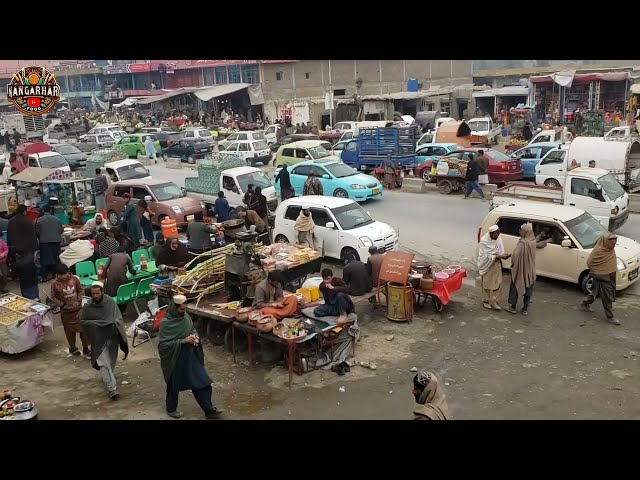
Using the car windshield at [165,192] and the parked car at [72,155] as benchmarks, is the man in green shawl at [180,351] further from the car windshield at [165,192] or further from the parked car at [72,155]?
the parked car at [72,155]

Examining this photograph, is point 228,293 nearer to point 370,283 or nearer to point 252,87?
point 370,283

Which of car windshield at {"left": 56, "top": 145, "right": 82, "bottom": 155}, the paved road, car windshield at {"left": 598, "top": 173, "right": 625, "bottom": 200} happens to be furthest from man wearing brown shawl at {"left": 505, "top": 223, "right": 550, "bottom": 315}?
car windshield at {"left": 56, "top": 145, "right": 82, "bottom": 155}

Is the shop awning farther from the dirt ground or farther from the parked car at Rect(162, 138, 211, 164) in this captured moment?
the dirt ground

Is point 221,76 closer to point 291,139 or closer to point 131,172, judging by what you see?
point 291,139

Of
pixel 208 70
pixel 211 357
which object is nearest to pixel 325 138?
pixel 208 70

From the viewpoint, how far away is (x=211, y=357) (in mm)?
9539

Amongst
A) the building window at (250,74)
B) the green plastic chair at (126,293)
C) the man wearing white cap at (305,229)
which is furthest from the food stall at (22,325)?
the building window at (250,74)

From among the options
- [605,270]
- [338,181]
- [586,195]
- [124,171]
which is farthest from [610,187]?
[124,171]

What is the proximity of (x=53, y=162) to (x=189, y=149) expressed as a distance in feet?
27.4

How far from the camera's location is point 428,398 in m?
5.16

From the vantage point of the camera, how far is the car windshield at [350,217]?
13492 mm

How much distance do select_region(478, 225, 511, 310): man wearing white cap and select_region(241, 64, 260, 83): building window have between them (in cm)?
3959

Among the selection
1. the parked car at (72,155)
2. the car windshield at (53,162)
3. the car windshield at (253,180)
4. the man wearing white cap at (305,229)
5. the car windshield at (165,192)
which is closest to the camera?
the man wearing white cap at (305,229)

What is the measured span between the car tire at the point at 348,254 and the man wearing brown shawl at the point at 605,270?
15.6 feet
